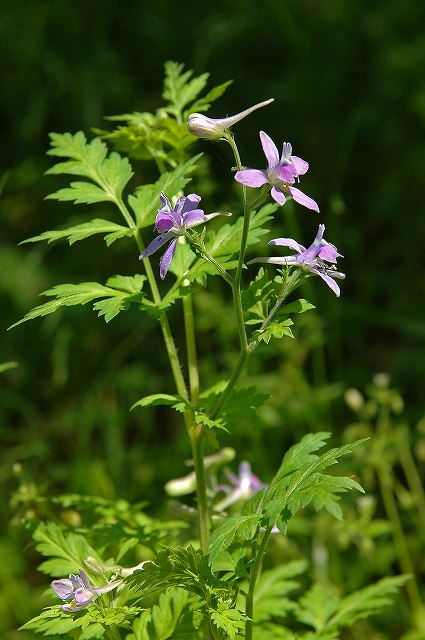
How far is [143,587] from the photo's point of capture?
1377mm

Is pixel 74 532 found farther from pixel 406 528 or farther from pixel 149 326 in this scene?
pixel 149 326

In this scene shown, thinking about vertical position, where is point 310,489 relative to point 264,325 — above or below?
below

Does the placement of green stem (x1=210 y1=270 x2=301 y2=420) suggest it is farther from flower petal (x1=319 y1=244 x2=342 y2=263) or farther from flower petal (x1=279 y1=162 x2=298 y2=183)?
flower petal (x1=279 y1=162 x2=298 y2=183)

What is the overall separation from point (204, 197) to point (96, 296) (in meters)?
2.22

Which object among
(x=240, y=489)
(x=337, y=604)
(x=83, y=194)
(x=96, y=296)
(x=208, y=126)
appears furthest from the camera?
(x=240, y=489)

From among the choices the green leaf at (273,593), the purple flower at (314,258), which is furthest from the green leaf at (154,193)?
the green leaf at (273,593)

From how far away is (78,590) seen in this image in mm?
1394

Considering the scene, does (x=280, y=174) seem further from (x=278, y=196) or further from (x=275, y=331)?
(x=275, y=331)

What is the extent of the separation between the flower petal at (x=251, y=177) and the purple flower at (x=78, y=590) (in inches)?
28.0

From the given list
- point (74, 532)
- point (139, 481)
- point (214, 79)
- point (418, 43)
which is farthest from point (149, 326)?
point (74, 532)

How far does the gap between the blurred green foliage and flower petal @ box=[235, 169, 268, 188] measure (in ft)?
6.76

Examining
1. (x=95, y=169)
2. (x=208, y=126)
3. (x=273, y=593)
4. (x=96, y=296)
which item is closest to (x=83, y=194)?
(x=95, y=169)

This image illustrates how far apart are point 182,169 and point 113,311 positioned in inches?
14.4

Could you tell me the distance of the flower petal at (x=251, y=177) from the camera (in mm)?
1328
